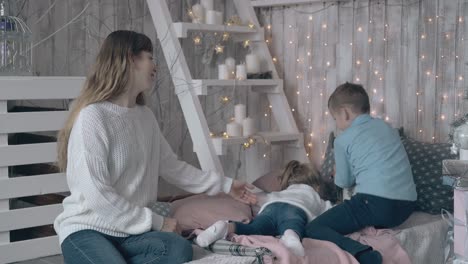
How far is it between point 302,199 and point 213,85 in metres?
0.89

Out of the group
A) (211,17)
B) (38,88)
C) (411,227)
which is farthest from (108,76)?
(411,227)

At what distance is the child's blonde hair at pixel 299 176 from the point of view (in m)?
3.62

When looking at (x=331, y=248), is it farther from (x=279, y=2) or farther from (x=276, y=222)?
(x=279, y=2)

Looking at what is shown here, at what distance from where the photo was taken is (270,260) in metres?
2.72

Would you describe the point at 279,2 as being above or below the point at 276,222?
above

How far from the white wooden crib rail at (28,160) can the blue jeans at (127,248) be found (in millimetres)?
825

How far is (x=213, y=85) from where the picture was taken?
12.9 feet

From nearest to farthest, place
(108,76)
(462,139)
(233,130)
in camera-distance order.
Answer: (462,139) → (108,76) → (233,130)

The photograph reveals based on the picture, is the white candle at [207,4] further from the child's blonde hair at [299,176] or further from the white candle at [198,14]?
the child's blonde hair at [299,176]

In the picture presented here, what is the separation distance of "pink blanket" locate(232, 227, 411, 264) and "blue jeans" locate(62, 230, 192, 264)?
33 centimetres

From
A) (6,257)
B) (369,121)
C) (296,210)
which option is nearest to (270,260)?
(296,210)

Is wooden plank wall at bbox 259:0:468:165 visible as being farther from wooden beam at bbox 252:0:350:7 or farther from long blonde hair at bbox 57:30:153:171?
long blonde hair at bbox 57:30:153:171

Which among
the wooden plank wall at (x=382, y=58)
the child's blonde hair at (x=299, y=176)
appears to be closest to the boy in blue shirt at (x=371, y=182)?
the child's blonde hair at (x=299, y=176)

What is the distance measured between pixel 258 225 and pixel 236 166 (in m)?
1.55
